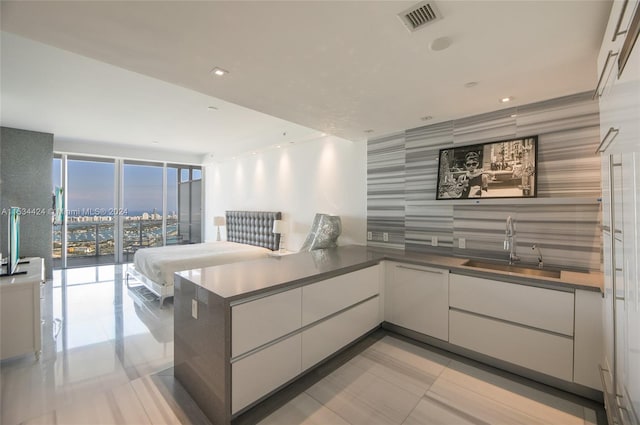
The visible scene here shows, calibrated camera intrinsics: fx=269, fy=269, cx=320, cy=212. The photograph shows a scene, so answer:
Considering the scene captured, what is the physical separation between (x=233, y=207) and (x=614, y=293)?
6.00m

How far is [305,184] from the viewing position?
4457mm

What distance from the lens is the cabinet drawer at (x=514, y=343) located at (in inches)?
77.5

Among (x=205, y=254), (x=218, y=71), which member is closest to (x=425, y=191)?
(x=218, y=71)

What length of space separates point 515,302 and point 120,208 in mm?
7727

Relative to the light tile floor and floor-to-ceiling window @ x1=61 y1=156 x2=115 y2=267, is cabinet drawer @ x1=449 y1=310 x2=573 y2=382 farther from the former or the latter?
floor-to-ceiling window @ x1=61 y1=156 x2=115 y2=267

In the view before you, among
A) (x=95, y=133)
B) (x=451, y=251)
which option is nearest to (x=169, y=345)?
(x=451, y=251)

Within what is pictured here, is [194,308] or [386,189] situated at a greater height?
[386,189]

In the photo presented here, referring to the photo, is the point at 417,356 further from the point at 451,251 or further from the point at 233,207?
the point at 233,207

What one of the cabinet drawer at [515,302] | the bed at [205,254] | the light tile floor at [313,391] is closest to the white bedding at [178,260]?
the bed at [205,254]

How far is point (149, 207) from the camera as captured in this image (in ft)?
22.5

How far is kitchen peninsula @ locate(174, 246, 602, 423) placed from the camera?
5.45 ft

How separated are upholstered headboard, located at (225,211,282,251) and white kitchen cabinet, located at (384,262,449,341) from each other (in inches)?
97.9

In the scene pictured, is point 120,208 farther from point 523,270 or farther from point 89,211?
point 523,270

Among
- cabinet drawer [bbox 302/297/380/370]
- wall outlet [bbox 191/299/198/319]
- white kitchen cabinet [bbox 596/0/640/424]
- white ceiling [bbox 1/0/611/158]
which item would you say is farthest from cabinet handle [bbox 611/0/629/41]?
wall outlet [bbox 191/299/198/319]
